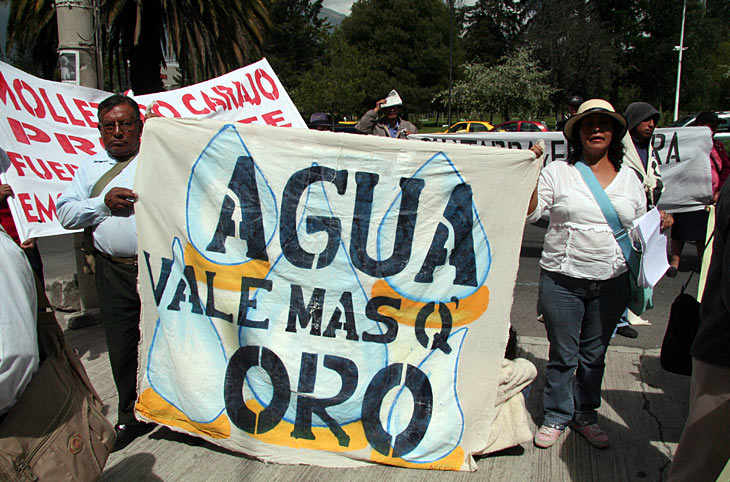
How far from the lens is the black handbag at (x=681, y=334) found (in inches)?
89.0

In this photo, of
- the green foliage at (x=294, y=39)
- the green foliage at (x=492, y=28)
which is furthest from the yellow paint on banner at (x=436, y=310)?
the green foliage at (x=492, y=28)

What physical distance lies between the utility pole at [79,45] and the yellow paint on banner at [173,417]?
73.2 inches

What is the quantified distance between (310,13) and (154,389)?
61.2 meters

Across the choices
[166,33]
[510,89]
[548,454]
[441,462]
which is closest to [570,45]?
[510,89]

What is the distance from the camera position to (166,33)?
13.0 metres

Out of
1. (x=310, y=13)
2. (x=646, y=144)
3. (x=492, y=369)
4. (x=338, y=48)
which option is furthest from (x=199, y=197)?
(x=310, y=13)

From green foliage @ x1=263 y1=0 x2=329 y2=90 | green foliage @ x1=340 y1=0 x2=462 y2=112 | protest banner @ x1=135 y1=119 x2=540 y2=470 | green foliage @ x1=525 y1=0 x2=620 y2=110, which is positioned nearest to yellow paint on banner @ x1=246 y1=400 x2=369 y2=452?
protest banner @ x1=135 y1=119 x2=540 y2=470

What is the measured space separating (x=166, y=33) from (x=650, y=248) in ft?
41.9

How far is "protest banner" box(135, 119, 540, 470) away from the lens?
270cm

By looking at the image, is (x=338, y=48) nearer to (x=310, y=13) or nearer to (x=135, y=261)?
(x=310, y=13)

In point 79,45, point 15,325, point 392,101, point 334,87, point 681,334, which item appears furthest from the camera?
point 334,87

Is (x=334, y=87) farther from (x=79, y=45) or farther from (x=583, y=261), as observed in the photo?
(x=583, y=261)

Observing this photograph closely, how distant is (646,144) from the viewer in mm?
4500

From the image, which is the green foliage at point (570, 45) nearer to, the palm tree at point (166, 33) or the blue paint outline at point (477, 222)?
the palm tree at point (166, 33)
